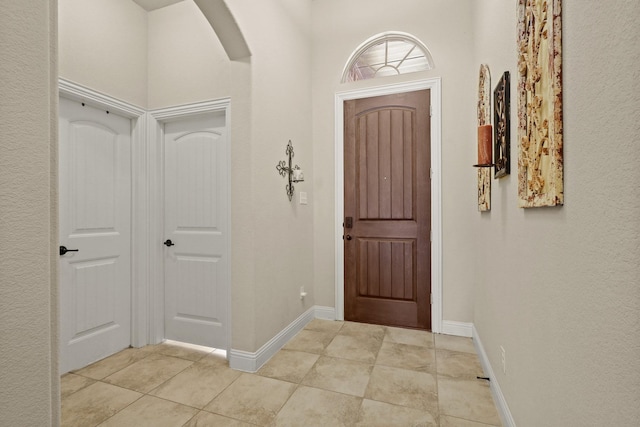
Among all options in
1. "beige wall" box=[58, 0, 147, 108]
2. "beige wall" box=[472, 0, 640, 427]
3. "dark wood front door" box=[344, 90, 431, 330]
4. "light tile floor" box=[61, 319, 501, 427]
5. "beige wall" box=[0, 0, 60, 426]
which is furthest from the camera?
"dark wood front door" box=[344, 90, 431, 330]

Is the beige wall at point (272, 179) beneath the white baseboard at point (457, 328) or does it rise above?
above

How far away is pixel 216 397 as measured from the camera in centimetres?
197

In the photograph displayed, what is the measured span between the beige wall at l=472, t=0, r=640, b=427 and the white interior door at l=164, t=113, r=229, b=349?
7.25ft

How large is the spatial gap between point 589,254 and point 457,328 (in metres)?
2.42

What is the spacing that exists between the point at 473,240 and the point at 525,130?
1785 mm

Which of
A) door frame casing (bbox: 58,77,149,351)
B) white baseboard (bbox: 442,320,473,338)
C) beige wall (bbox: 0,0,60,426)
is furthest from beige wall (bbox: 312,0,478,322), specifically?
beige wall (bbox: 0,0,60,426)

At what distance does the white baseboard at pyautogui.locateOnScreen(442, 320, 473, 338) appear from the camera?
291cm

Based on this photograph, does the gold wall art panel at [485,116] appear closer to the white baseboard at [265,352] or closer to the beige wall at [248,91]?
the beige wall at [248,91]

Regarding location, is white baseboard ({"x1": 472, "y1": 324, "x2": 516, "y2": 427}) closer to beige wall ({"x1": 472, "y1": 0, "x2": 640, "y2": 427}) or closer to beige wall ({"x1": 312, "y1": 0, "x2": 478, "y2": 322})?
beige wall ({"x1": 472, "y1": 0, "x2": 640, "y2": 427})

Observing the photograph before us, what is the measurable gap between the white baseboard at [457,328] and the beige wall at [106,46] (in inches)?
136

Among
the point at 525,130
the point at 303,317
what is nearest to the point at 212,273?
the point at 303,317

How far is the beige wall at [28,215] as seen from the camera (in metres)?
0.90

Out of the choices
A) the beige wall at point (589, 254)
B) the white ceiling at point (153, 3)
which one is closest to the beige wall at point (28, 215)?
the beige wall at point (589, 254)

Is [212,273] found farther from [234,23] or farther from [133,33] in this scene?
[133,33]
